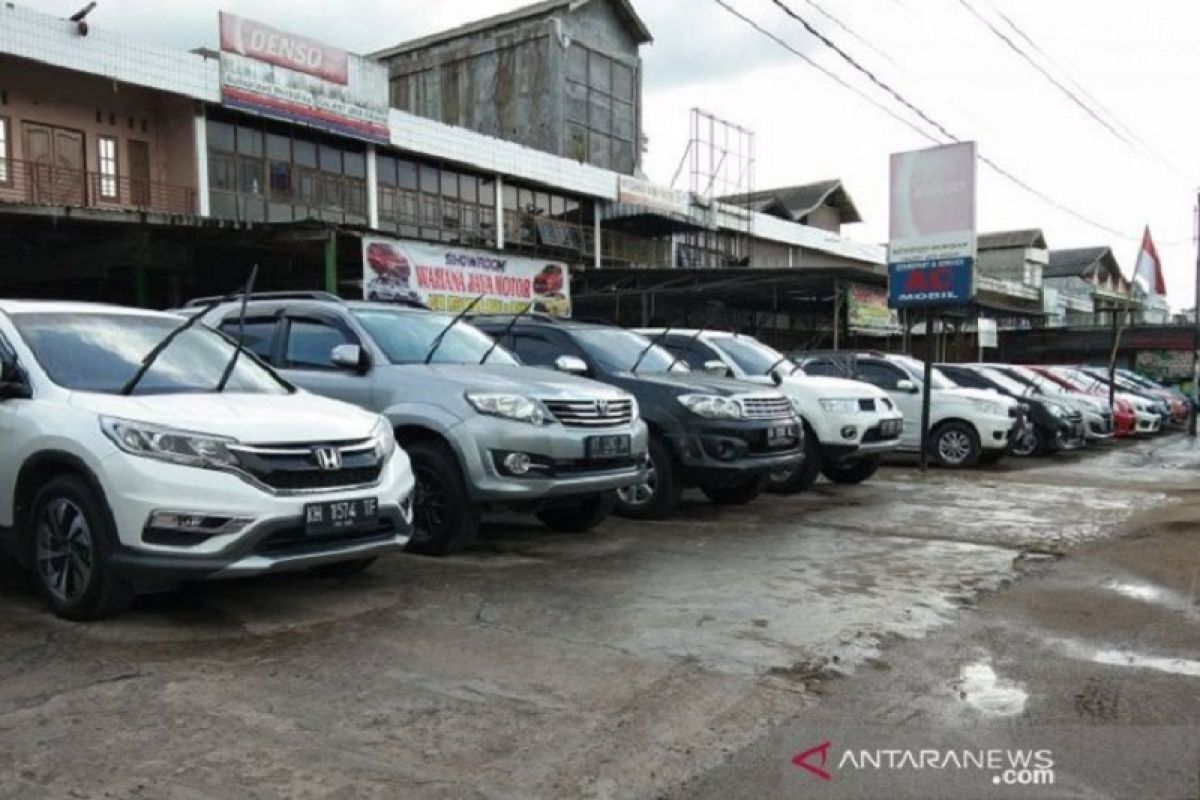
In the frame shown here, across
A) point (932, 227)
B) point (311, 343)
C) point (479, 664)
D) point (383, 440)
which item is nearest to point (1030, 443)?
point (932, 227)

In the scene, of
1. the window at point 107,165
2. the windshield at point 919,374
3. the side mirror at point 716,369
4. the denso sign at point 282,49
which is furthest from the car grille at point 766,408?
the window at point 107,165

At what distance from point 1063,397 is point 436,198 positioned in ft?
63.8

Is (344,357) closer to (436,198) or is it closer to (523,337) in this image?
(523,337)

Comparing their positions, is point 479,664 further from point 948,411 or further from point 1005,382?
point 1005,382

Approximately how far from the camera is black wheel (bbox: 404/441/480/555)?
23.2 feet

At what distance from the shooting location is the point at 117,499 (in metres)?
5.02

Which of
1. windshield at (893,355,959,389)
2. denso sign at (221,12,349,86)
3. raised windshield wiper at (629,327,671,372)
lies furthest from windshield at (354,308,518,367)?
denso sign at (221,12,349,86)

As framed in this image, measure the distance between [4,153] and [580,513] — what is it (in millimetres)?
20667

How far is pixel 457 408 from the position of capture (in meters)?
7.10

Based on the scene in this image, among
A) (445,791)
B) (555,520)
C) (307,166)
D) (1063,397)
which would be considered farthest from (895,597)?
(307,166)

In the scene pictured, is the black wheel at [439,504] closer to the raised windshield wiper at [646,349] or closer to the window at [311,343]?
the window at [311,343]

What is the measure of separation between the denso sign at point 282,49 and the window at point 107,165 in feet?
13.0

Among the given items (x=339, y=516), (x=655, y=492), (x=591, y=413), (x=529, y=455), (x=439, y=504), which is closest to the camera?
(x=339, y=516)

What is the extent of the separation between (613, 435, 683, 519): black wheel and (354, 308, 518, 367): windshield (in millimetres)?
1537
